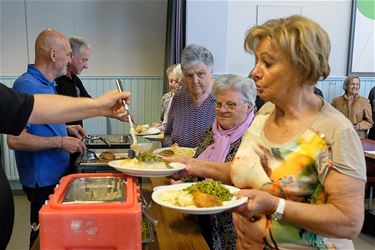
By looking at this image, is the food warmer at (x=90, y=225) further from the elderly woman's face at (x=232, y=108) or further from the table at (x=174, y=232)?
the elderly woman's face at (x=232, y=108)

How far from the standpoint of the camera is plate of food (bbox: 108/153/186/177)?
1202mm

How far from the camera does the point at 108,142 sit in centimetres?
243

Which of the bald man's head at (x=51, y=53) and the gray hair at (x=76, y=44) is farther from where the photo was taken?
the gray hair at (x=76, y=44)

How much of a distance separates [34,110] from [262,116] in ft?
2.35

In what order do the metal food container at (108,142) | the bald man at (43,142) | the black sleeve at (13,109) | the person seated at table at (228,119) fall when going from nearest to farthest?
1. the black sleeve at (13,109)
2. the person seated at table at (228,119)
3. the bald man at (43,142)
4. the metal food container at (108,142)

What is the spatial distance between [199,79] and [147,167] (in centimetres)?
91

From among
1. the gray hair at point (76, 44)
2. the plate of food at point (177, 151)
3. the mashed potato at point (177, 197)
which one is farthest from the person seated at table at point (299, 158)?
the gray hair at point (76, 44)

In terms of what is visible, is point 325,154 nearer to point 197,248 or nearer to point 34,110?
point 197,248

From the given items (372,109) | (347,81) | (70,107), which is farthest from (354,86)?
(70,107)

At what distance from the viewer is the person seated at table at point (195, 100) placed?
2072 millimetres

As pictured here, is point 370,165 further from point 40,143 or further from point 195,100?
point 40,143

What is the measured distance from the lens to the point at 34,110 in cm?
117

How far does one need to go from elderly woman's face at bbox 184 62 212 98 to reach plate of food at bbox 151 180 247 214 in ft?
3.08

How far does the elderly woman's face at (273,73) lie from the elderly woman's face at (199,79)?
99 centimetres
